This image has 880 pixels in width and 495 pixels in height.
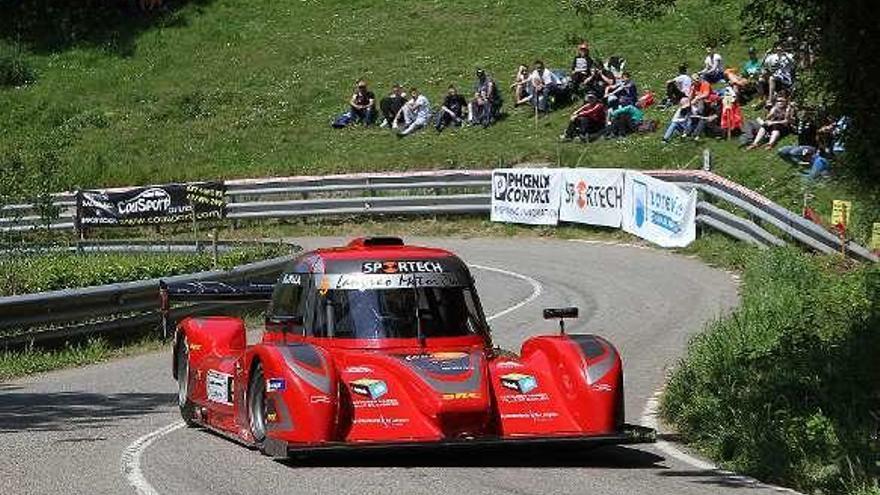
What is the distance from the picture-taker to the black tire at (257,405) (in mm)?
11867

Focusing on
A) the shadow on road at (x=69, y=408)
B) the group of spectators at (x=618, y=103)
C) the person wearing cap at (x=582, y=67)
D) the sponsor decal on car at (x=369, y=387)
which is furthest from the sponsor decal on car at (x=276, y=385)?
the person wearing cap at (x=582, y=67)

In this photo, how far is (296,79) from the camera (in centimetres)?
5053

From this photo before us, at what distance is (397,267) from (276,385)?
5.94 ft

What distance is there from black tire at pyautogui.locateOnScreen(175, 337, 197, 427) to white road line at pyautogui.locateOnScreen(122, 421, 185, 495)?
109 mm

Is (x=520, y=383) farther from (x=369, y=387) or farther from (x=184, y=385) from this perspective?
(x=184, y=385)

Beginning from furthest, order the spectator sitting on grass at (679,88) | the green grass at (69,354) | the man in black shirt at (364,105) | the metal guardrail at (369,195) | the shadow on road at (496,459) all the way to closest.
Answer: the man in black shirt at (364,105) < the spectator sitting on grass at (679,88) < the metal guardrail at (369,195) < the green grass at (69,354) < the shadow on road at (496,459)

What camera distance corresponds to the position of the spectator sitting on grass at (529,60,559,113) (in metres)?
39.7

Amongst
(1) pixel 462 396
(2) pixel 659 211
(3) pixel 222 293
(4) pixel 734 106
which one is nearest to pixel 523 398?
(1) pixel 462 396

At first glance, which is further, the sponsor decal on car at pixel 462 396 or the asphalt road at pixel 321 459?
the sponsor decal on car at pixel 462 396

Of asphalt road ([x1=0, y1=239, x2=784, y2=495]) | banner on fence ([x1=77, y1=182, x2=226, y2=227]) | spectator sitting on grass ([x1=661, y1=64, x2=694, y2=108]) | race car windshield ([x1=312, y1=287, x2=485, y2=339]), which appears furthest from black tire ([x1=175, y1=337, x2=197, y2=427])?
banner on fence ([x1=77, y1=182, x2=226, y2=227])

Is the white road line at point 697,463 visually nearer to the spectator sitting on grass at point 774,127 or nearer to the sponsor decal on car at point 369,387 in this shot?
the sponsor decal on car at point 369,387

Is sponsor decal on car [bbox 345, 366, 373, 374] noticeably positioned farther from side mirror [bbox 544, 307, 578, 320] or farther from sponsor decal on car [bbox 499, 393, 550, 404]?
side mirror [bbox 544, 307, 578, 320]

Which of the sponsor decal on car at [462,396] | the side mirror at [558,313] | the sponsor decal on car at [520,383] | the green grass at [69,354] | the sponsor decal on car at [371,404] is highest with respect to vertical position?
the side mirror at [558,313]

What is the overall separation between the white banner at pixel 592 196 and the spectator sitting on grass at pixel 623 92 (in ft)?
11.5
